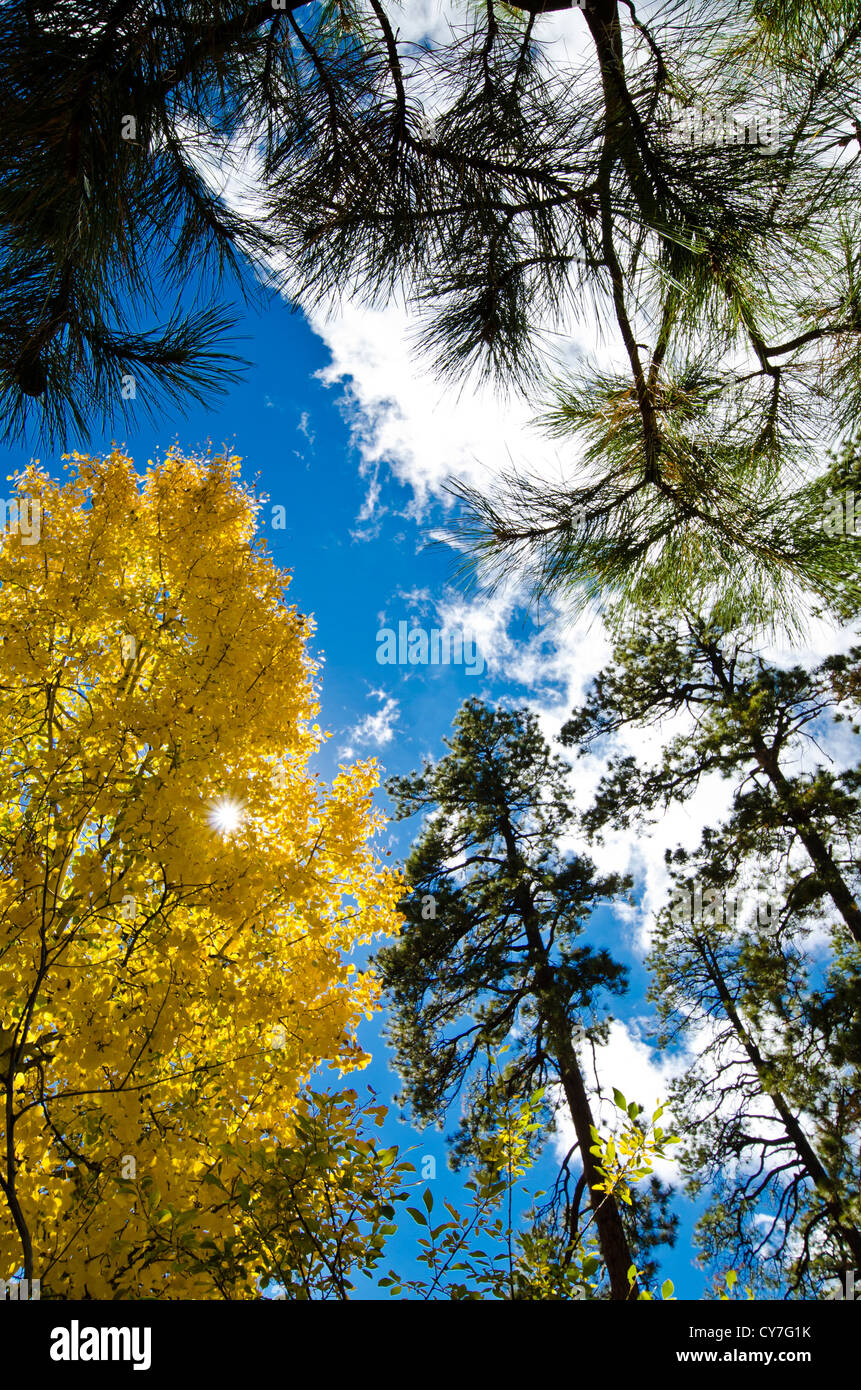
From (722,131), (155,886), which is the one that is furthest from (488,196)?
(155,886)

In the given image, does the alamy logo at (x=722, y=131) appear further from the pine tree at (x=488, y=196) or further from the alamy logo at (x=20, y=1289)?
the alamy logo at (x=20, y=1289)

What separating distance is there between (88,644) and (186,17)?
10.4 ft

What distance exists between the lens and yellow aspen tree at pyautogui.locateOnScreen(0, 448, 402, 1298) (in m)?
2.57

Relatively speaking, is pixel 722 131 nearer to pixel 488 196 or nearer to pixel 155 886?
pixel 488 196

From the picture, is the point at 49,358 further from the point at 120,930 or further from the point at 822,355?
the point at 822,355

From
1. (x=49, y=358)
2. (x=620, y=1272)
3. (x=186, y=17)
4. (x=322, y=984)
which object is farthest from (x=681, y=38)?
(x=620, y=1272)
